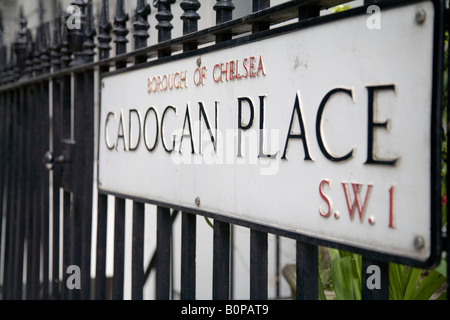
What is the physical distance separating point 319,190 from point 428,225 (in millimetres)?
258

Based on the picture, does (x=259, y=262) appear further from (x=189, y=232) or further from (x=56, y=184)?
(x=56, y=184)

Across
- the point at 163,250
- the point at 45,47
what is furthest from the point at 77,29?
the point at 163,250

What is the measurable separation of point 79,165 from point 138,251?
62 cm

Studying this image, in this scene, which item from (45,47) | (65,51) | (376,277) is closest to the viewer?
(376,277)

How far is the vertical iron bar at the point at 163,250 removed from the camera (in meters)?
1.75

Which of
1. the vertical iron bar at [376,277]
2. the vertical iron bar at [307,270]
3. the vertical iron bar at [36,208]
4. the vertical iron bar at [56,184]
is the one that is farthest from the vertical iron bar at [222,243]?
the vertical iron bar at [36,208]

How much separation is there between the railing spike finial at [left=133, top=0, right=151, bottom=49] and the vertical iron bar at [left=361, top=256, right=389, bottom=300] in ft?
3.69

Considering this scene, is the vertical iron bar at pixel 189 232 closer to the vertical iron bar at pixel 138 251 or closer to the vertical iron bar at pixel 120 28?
the vertical iron bar at pixel 138 251

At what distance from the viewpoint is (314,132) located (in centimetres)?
115

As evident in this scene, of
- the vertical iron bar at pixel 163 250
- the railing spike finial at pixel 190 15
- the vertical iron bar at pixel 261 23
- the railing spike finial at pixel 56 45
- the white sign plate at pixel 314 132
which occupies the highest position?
the railing spike finial at pixel 56 45

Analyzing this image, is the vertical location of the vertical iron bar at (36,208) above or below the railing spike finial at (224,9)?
below

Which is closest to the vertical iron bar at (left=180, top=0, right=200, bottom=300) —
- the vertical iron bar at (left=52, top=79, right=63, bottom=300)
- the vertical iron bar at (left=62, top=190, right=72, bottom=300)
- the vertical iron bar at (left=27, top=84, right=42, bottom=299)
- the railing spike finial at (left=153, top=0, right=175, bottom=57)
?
the railing spike finial at (left=153, top=0, right=175, bottom=57)

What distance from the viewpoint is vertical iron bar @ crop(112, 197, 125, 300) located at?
6.56ft

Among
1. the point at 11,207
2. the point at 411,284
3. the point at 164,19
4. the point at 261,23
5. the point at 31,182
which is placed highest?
the point at 164,19
